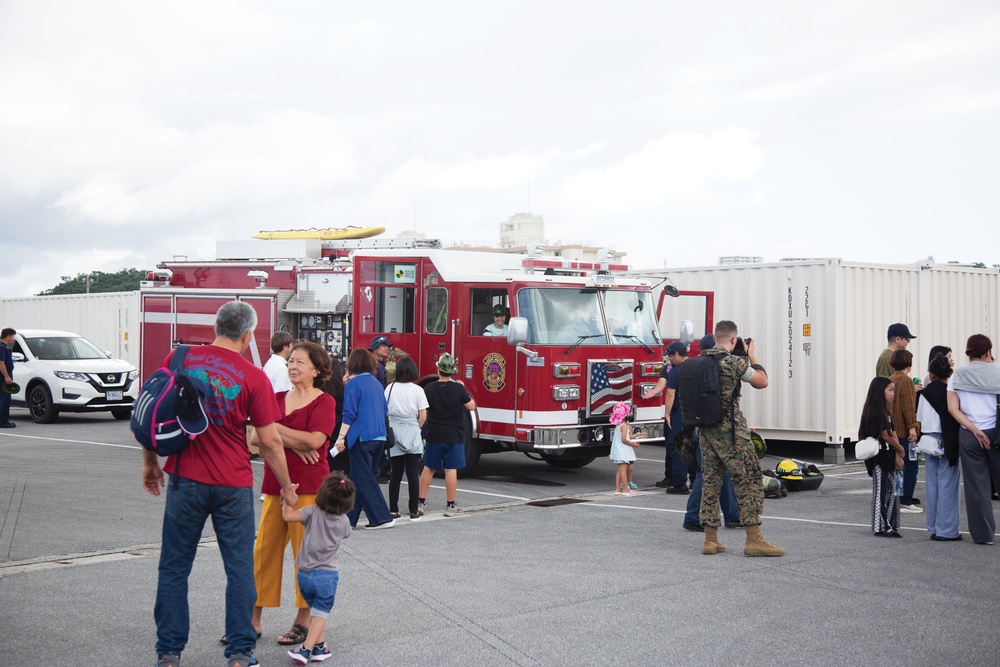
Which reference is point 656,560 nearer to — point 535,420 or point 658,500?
point 658,500

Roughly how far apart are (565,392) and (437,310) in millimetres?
2040

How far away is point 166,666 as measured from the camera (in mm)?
5574

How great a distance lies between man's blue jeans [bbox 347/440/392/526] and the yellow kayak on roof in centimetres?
790

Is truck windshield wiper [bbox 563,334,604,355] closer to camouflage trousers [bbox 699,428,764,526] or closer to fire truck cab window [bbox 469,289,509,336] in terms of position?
fire truck cab window [bbox 469,289,509,336]

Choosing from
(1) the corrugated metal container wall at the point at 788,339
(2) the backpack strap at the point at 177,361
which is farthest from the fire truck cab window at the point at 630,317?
(2) the backpack strap at the point at 177,361

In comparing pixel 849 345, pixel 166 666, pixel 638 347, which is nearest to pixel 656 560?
pixel 166 666

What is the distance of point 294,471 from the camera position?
657cm

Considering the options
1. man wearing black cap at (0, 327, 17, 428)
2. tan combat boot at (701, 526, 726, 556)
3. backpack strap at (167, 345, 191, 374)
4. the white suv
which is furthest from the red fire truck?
the white suv

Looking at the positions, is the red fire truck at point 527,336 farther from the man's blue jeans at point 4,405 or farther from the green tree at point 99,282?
the green tree at point 99,282

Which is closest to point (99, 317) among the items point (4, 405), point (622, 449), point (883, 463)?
point (4, 405)

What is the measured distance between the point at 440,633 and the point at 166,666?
161 centimetres

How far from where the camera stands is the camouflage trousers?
8766mm

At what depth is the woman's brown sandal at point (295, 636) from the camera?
6277mm

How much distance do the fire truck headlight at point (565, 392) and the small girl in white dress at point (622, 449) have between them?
0.59 meters
